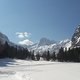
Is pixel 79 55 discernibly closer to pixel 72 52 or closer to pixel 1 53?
pixel 72 52

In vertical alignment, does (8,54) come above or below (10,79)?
above

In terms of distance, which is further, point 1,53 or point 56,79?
point 1,53

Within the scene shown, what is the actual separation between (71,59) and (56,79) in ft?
396

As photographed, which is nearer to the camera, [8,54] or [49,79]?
[49,79]

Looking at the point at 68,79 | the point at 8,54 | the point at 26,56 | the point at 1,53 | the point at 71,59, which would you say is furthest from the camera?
the point at 26,56

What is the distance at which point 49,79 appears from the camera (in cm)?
2197

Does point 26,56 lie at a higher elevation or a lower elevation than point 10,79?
higher

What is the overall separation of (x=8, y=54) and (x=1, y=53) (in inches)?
345

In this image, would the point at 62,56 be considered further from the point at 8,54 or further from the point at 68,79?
the point at 68,79

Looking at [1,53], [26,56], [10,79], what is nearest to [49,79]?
[10,79]

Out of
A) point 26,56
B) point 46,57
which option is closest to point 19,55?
point 26,56

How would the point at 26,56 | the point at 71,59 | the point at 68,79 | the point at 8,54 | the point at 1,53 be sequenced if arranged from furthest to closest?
1. the point at 26,56
2. the point at 71,59
3. the point at 8,54
4. the point at 1,53
5. the point at 68,79

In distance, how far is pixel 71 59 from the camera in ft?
462

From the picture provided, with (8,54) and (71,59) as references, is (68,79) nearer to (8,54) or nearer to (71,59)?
(8,54)
